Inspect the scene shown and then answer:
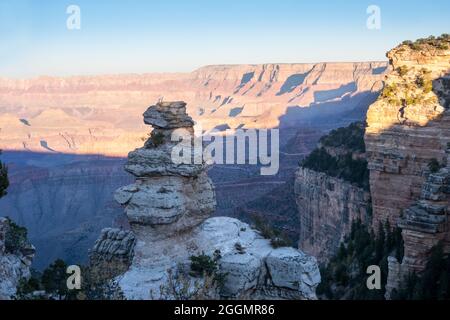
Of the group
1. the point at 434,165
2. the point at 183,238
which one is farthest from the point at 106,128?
the point at 183,238

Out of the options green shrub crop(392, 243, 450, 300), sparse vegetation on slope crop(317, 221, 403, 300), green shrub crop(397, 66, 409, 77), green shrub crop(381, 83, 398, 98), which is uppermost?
green shrub crop(397, 66, 409, 77)

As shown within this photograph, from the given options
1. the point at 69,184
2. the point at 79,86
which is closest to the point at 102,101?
the point at 79,86

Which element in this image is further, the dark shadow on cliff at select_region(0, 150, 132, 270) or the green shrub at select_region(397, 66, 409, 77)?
the dark shadow on cliff at select_region(0, 150, 132, 270)

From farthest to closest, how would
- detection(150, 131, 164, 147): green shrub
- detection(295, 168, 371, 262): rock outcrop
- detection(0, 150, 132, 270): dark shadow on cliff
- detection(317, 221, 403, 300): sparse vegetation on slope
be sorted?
detection(0, 150, 132, 270): dark shadow on cliff → detection(295, 168, 371, 262): rock outcrop → detection(317, 221, 403, 300): sparse vegetation on slope → detection(150, 131, 164, 147): green shrub

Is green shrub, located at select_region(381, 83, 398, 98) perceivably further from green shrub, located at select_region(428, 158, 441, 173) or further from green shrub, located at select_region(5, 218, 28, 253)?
green shrub, located at select_region(5, 218, 28, 253)

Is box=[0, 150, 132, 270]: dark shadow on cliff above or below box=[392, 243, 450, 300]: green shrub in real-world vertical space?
below

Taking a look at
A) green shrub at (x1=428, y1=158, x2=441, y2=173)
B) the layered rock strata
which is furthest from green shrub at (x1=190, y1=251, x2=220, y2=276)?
green shrub at (x1=428, y1=158, x2=441, y2=173)
